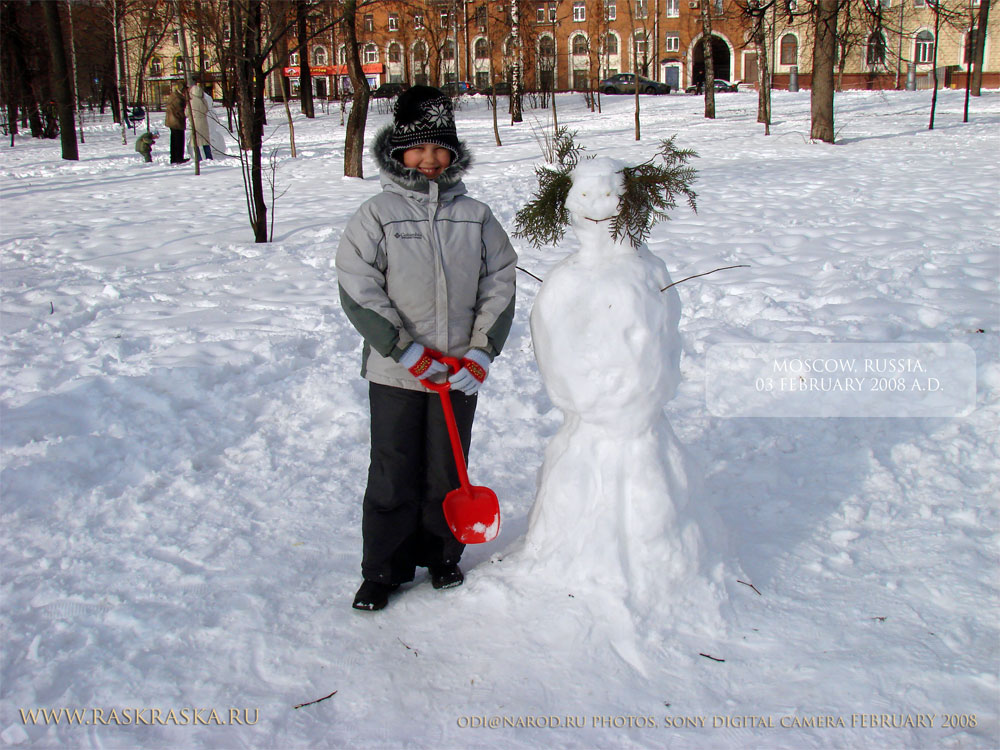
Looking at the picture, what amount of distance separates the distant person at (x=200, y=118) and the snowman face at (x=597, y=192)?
11.9 meters

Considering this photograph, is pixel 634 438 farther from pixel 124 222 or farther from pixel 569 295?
pixel 124 222

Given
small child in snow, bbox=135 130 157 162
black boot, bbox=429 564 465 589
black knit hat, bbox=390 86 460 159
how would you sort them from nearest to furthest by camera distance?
black knit hat, bbox=390 86 460 159 < black boot, bbox=429 564 465 589 < small child in snow, bbox=135 130 157 162

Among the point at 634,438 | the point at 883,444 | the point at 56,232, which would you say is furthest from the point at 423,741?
the point at 56,232

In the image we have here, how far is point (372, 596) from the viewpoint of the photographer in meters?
2.52

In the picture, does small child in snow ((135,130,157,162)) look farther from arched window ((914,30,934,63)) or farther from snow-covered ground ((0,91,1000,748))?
arched window ((914,30,934,63))

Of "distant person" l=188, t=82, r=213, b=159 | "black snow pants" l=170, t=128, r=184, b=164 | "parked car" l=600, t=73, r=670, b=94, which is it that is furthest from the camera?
"parked car" l=600, t=73, r=670, b=94

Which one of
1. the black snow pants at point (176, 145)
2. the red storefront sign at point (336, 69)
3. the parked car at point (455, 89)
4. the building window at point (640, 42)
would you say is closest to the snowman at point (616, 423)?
the black snow pants at point (176, 145)

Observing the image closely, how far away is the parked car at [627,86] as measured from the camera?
33.7 meters

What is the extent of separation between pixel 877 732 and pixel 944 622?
565 mm

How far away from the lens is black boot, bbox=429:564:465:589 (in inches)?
103

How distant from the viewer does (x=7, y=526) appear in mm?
2889

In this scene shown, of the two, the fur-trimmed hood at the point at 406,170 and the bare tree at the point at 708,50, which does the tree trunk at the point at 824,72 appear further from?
the fur-trimmed hood at the point at 406,170

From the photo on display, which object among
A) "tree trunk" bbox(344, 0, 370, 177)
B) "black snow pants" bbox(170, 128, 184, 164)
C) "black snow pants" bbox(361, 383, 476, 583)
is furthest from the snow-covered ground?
"black snow pants" bbox(170, 128, 184, 164)

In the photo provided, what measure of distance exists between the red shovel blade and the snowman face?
94cm
